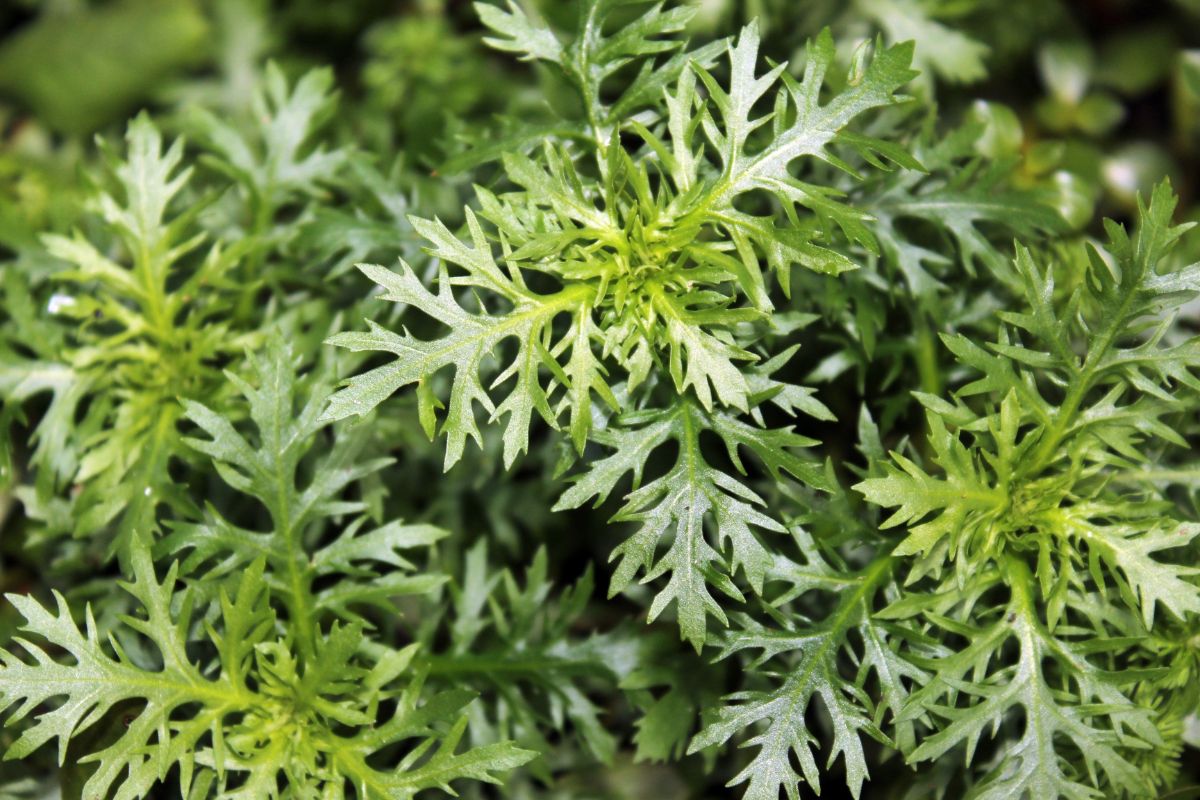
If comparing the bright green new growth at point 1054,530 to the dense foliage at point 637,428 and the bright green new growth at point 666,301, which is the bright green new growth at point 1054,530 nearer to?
the dense foliage at point 637,428

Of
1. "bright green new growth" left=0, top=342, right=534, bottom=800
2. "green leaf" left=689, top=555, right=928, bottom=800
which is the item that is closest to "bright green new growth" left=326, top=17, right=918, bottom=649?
"green leaf" left=689, top=555, right=928, bottom=800

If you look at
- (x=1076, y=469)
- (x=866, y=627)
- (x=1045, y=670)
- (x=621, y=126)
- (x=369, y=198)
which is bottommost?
(x=1045, y=670)

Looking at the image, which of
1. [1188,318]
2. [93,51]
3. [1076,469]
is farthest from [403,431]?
[1188,318]

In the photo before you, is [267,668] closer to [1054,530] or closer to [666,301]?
[666,301]

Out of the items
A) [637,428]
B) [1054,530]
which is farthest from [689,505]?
[1054,530]

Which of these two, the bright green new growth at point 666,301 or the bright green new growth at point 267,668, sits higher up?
the bright green new growth at point 666,301

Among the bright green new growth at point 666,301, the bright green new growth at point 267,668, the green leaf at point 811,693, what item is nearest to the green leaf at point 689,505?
the bright green new growth at point 666,301

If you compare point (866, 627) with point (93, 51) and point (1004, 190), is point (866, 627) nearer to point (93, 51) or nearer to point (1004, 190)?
point (1004, 190)

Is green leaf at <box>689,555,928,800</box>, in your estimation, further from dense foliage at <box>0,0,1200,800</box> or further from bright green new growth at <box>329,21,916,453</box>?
bright green new growth at <box>329,21,916,453</box>
